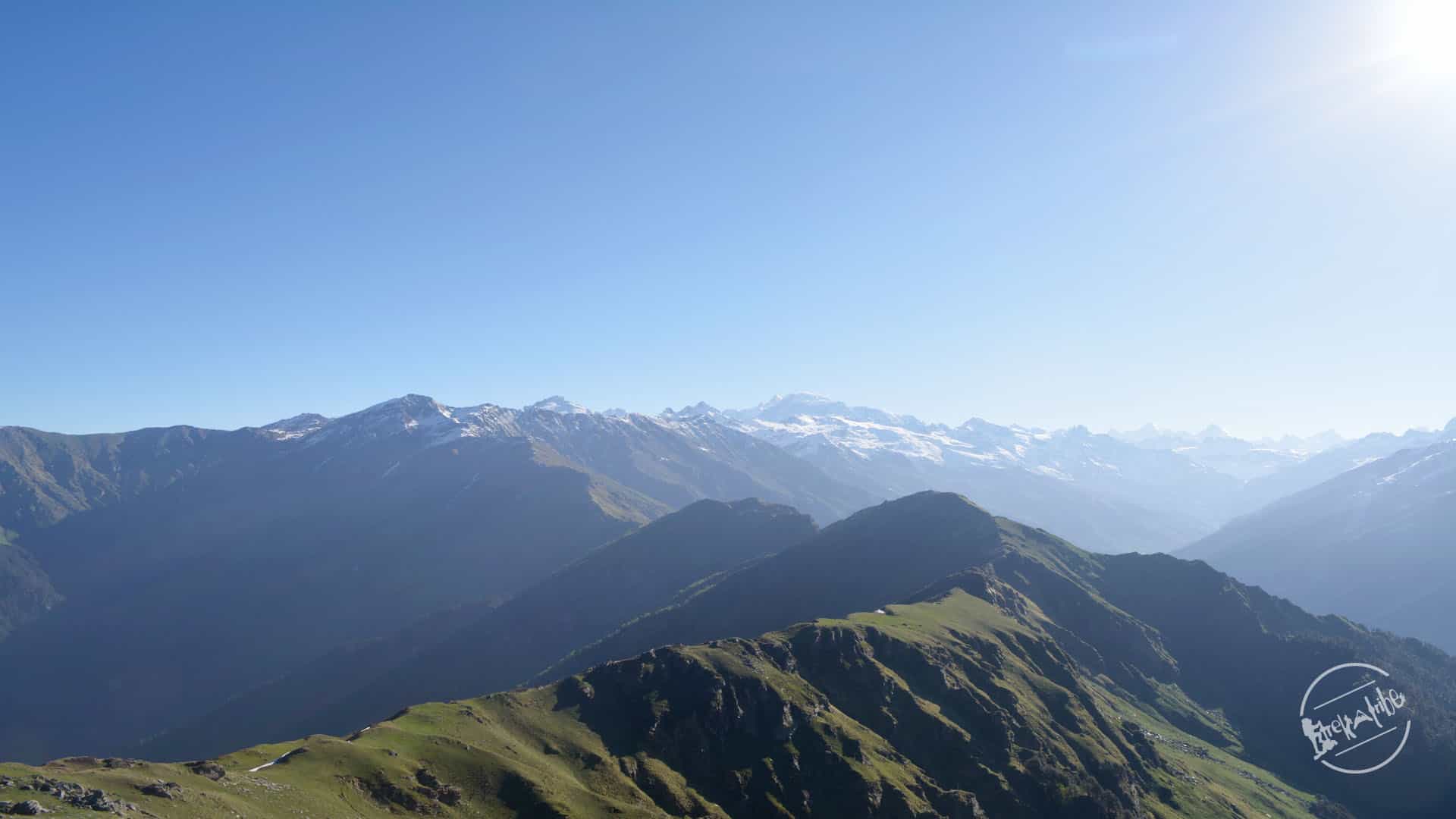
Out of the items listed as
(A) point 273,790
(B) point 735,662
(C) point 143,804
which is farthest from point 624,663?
(C) point 143,804

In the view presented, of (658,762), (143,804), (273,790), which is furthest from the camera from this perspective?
(658,762)

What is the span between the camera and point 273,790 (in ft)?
348

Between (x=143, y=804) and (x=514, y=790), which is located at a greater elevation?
(x=143, y=804)

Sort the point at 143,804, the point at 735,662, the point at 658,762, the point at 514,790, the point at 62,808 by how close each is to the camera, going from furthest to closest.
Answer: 1. the point at 735,662
2. the point at 658,762
3. the point at 514,790
4. the point at 143,804
5. the point at 62,808

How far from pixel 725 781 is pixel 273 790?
3651 inches

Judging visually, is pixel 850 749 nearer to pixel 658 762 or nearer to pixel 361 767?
pixel 658 762

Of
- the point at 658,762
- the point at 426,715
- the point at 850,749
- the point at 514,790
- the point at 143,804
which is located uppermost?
the point at 143,804

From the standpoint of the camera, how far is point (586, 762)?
153 meters

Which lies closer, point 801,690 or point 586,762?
point 586,762

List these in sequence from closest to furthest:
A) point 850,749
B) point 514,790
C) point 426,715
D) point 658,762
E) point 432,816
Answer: point 432,816 → point 514,790 → point 426,715 → point 658,762 → point 850,749

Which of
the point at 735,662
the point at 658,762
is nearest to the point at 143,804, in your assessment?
the point at 658,762

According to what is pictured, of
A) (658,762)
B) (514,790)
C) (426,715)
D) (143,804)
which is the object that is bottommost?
(658,762)

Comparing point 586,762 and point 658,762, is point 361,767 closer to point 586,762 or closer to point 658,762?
point 586,762

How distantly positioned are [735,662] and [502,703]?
59.3m
